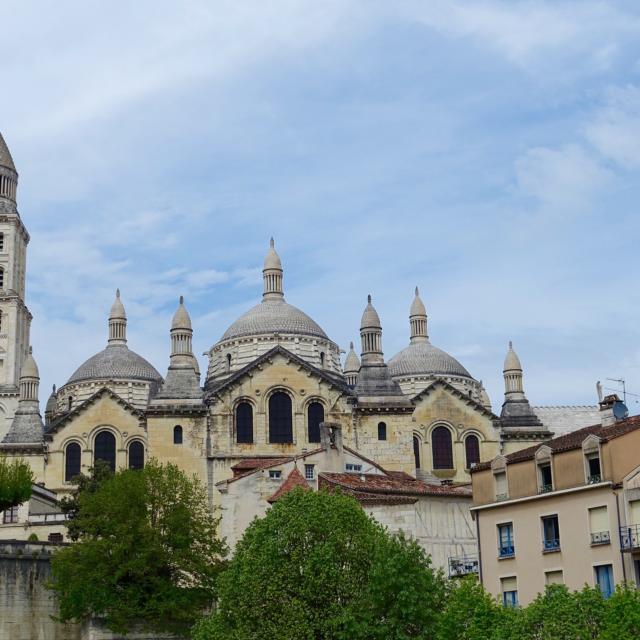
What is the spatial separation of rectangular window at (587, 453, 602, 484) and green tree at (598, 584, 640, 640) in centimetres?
655

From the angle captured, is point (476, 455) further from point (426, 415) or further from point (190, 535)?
point (190, 535)

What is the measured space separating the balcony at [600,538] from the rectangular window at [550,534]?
1.40 metres

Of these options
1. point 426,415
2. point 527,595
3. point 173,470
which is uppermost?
point 426,415

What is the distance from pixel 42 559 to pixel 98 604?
6.05 metres

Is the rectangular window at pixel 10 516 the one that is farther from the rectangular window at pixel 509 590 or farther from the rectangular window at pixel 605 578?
the rectangular window at pixel 605 578

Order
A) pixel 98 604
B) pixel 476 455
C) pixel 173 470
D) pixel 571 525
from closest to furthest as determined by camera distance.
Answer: pixel 571 525, pixel 98 604, pixel 173 470, pixel 476 455

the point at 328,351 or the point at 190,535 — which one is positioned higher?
the point at 328,351

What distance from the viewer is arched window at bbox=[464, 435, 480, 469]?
277 feet

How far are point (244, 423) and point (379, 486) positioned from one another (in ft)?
82.6

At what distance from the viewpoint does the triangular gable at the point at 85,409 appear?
3354 inches

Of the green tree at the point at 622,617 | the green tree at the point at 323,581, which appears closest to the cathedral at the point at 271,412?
the green tree at the point at 323,581

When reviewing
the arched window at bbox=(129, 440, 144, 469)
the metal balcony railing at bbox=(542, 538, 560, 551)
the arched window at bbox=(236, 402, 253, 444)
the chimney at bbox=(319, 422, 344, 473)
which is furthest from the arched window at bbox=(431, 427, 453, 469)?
the metal balcony railing at bbox=(542, 538, 560, 551)

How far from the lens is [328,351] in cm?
9475

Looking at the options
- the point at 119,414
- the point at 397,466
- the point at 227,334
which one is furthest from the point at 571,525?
the point at 227,334
